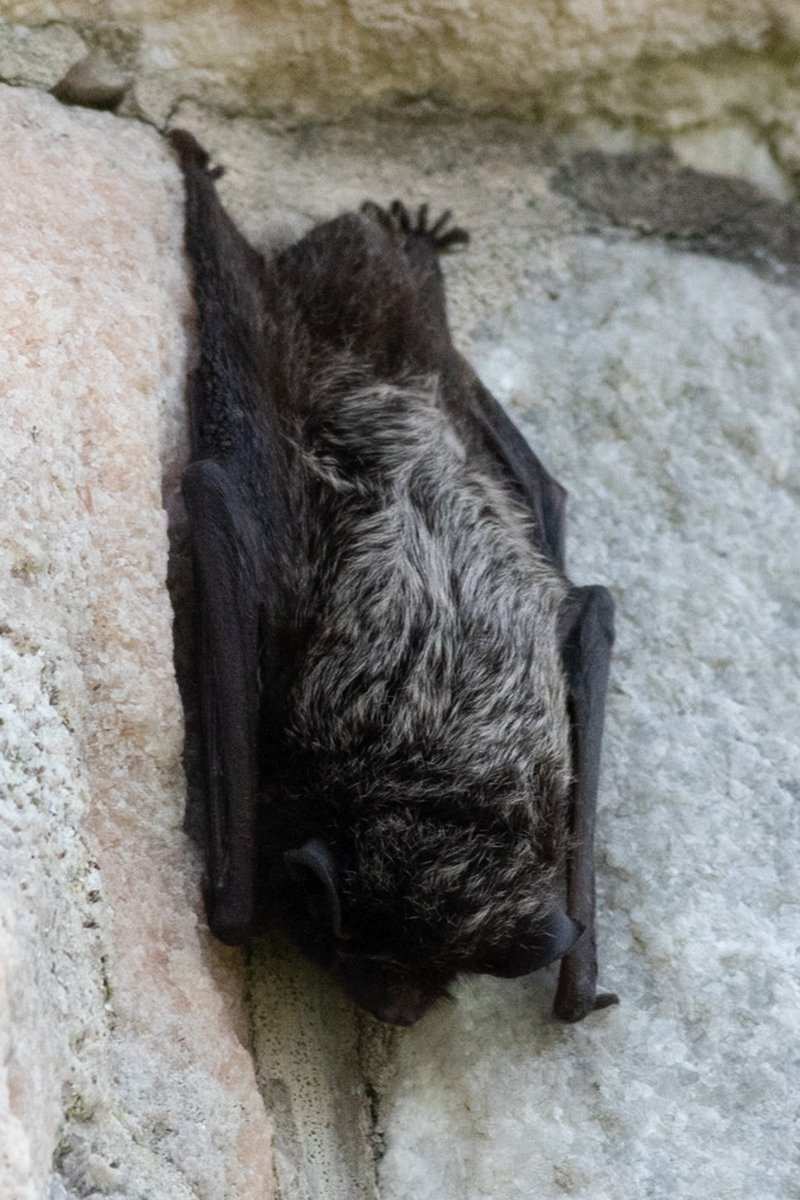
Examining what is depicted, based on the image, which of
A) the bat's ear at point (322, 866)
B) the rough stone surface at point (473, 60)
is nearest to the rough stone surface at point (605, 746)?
the rough stone surface at point (473, 60)

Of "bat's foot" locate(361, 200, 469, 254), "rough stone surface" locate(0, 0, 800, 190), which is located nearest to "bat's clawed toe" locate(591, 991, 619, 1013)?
"bat's foot" locate(361, 200, 469, 254)

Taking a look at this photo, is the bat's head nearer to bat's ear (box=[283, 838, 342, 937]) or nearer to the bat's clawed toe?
bat's ear (box=[283, 838, 342, 937])

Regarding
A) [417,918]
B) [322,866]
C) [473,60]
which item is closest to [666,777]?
[417,918]

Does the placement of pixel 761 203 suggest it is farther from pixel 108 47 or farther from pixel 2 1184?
pixel 2 1184

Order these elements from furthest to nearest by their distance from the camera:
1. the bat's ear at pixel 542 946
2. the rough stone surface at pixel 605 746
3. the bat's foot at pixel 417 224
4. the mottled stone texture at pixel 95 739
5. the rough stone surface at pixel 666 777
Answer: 1. the bat's foot at pixel 417 224
2. the bat's ear at pixel 542 946
3. the rough stone surface at pixel 666 777
4. the rough stone surface at pixel 605 746
5. the mottled stone texture at pixel 95 739

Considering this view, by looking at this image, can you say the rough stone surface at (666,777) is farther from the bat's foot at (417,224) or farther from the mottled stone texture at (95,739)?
the mottled stone texture at (95,739)
